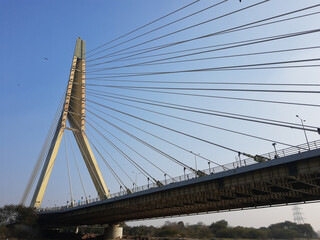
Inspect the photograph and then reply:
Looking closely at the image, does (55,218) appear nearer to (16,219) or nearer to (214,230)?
(16,219)

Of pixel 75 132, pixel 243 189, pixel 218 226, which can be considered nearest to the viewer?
pixel 243 189

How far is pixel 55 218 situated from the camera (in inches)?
2475

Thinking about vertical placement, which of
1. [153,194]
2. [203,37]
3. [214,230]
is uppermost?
[203,37]

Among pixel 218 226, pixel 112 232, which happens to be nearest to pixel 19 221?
pixel 112 232

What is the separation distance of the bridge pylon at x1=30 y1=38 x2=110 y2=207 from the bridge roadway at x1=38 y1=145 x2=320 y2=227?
17.7 ft

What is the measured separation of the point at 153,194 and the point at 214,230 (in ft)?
350

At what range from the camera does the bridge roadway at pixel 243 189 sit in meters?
24.5

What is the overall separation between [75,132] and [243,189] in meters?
32.2

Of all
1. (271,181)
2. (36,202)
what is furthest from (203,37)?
(36,202)

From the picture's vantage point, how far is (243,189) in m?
31.3

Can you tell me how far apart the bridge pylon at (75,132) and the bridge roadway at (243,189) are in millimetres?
5397

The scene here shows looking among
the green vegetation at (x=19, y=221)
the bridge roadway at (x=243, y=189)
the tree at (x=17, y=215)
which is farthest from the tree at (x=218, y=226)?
the tree at (x=17, y=215)

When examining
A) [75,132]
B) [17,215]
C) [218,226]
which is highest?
[75,132]

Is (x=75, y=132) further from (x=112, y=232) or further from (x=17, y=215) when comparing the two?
(x=112, y=232)
